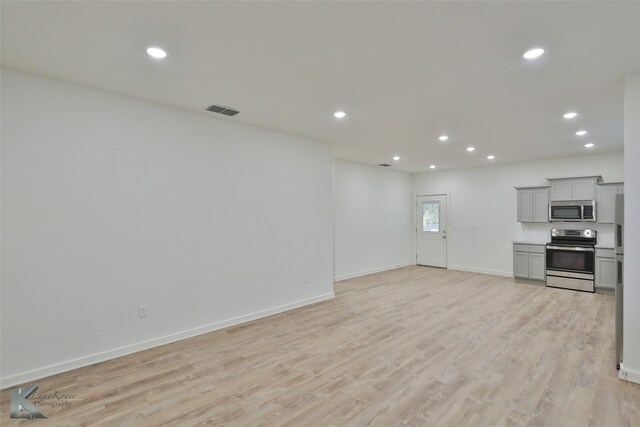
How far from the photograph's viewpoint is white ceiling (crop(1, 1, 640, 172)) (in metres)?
2.01

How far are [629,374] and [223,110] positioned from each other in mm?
4972

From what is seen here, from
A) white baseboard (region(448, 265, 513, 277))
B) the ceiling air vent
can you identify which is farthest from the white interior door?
the ceiling air vent

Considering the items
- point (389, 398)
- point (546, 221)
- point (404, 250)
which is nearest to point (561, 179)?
point (546, 221)

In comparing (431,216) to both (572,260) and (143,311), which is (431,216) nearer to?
(572,260)

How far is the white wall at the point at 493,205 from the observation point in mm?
6605

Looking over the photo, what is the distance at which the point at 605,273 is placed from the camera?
A: 19.4ft

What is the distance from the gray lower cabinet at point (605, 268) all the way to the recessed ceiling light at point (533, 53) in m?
5.38

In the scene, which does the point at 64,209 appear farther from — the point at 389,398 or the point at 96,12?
the point at 389,398

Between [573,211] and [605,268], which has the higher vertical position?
[573,211]

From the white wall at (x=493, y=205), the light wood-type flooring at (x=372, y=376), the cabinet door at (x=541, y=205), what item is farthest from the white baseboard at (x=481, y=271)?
the light wood-type flooring at (x=372, y=376)

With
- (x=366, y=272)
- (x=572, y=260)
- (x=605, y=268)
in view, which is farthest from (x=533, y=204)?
(x=366, y=272)

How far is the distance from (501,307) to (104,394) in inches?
211

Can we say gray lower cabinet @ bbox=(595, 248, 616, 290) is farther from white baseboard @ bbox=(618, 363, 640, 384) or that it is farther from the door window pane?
white baseboard @ bbox=(618, 363, 640, 384)

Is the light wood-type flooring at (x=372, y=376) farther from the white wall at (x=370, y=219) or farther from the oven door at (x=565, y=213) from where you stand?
the white wall at (x=370, y=219)
